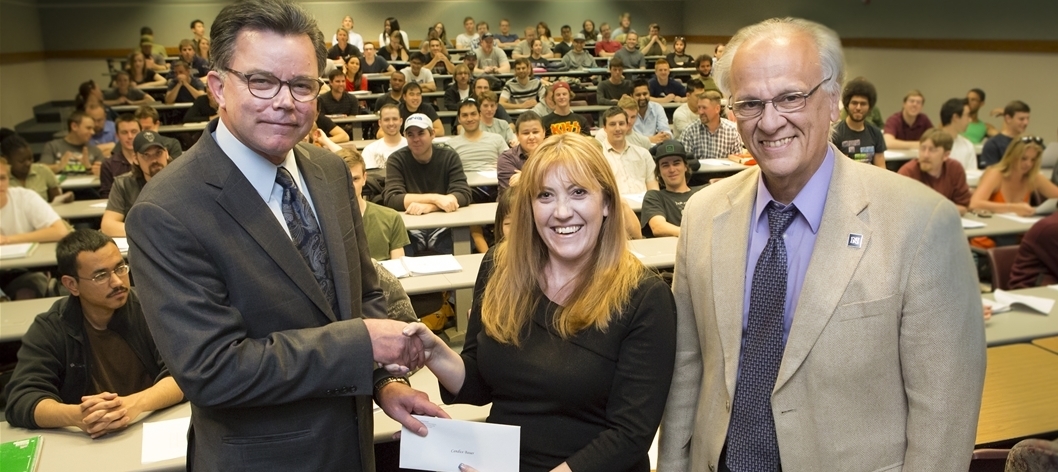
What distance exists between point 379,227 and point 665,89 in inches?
320

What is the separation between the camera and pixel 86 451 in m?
2.26

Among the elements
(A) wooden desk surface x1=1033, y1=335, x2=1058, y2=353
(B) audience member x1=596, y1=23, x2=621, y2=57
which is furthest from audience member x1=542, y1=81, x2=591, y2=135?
(B) audience member x1=596, y1=23, x2=621, y2=57

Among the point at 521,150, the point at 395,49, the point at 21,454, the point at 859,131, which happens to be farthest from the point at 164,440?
the point at 395,49

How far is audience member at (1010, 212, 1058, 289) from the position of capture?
12.5 ft

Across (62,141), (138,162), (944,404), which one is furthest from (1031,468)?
(62,141)

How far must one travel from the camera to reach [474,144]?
711 centimetres

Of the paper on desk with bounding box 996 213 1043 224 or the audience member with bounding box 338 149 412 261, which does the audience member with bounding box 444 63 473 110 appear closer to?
the audience member with bounding box 338 149 412 261

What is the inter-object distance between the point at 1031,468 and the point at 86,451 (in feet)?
8.00

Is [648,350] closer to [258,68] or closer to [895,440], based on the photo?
[895,440]

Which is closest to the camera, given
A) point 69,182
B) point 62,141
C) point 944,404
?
point 944,404

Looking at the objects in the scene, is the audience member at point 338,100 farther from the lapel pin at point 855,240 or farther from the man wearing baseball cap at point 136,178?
the lapel pin at point 855,240

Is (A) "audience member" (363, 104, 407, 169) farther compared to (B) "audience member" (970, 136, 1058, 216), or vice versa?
(A) "audience member" (363, 104, 407, 169)

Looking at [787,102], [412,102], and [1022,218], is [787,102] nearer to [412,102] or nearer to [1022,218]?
[1022,218]

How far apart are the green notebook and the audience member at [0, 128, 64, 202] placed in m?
3.94
